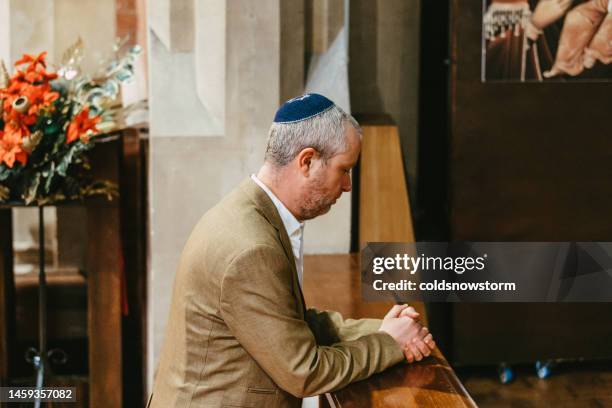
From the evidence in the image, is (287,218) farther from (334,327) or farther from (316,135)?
(334,327)

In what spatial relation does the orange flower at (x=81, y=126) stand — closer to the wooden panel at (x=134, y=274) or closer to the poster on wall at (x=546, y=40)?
the wooden panel at (x=134, y=274)

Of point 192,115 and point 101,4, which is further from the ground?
point 101,4

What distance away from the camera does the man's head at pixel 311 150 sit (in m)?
1.94

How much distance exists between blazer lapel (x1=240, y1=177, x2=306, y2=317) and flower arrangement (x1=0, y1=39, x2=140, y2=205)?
1592 millimetres

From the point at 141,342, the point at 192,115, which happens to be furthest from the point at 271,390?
the point at 141,342

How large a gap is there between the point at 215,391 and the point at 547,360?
284 centimetres

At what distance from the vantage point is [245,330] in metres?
1.84

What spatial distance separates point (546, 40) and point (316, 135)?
248cm

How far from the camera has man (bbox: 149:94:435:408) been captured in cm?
184

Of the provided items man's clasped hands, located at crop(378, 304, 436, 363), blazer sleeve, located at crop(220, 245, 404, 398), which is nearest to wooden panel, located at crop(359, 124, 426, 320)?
man's clasped hands, located at crop(378, 304, 436, 363)

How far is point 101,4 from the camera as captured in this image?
4434mm

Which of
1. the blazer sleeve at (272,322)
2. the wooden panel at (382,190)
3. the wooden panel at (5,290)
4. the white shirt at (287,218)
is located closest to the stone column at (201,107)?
the wooden panel at (382,190)

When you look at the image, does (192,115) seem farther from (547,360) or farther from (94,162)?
(547,360)

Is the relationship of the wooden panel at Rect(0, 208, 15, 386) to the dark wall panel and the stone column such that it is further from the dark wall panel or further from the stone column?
the dark wall panel
